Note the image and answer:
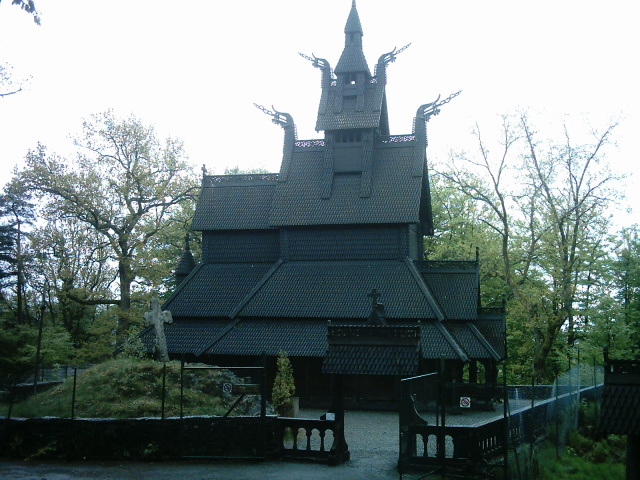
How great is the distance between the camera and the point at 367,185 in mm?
32875

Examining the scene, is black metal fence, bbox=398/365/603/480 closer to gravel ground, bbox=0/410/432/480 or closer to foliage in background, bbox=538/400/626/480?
foliage in background, bbox=538/400/626/480

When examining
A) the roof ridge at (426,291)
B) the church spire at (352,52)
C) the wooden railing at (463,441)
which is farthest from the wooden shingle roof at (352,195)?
the wooden railing at (463,441)

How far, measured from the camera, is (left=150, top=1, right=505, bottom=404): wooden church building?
28.0 metres

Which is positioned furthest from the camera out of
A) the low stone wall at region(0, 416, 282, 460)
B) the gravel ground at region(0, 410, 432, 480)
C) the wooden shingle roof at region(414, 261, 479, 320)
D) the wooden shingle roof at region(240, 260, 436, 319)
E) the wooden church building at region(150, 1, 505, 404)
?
the wooden shingle roof at region(414, 261, 479, 320)

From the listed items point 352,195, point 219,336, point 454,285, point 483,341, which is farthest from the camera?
point 352,195

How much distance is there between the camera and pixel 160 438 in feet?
53.5

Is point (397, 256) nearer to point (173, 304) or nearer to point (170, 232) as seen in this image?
point (173, 304)

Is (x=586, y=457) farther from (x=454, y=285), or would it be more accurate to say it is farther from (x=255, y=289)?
(x=255, y=289)

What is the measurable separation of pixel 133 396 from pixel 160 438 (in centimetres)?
259

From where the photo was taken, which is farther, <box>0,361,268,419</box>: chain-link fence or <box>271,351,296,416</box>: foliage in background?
<box>271,351,296,416</box>: foliage in background

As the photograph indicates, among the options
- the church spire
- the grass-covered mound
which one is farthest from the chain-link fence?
the church spire

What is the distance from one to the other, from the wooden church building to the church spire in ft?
0.22

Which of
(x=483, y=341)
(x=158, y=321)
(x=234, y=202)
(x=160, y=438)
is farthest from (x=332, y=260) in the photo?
(x=160, y=438)

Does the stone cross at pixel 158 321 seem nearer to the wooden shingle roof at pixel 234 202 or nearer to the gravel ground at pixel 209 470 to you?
the gravel ground at pixel 209 470
